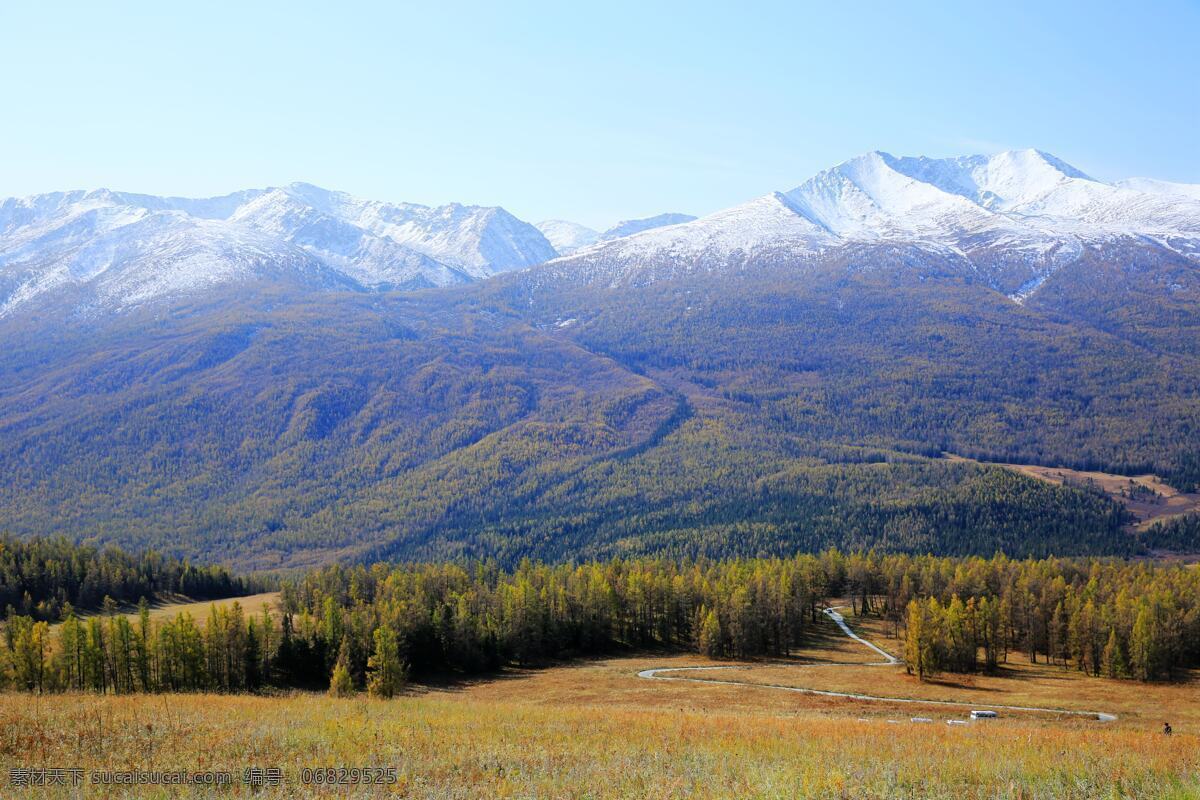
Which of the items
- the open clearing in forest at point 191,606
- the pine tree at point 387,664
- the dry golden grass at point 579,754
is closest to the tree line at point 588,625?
the pine tree at point 387,664

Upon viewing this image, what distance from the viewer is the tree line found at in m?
79.0

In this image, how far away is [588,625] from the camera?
117 meters

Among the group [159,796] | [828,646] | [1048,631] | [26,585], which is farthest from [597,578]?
[159,796]

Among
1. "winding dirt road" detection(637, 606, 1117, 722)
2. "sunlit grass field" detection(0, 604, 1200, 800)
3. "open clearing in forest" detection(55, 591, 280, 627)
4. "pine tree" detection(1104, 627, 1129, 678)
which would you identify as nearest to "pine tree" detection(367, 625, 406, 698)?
"winding dirt road" detection(637, 606, 1117, 722)

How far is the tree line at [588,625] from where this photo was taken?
259 feet

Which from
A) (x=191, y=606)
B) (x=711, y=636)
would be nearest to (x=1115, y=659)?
(x=711, y=636)

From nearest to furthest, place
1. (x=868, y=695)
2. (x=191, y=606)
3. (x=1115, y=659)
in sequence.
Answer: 1. (x=868, y=695)
2. (x=1115, y=659)
3. (x=191, y=606)

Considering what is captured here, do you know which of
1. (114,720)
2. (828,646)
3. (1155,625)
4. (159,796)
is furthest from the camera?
(828,646)

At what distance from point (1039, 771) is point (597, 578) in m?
106

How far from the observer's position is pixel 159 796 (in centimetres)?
1877

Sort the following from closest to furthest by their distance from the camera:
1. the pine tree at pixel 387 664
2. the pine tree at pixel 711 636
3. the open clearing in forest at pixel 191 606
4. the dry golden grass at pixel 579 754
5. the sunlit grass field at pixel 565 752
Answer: the sunlit grass field at pixel 565 752, the dry golden grass at pixel 579 754, the pine tree at pixel 387 664, the pine tree at pixel 711 636, the open clearing in forest at pixel 191 606

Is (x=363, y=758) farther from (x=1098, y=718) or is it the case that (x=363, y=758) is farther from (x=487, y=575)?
(x=487, y=575)

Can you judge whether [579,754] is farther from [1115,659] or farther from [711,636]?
[1115,659]

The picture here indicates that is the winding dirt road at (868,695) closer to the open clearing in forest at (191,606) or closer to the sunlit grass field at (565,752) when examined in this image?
the sunlit grass field at (565,752)
